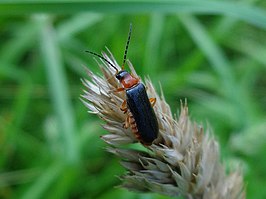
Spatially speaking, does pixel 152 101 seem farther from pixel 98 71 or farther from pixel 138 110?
pixel 98 71

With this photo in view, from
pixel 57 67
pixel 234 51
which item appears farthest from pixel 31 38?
pixel 234 51

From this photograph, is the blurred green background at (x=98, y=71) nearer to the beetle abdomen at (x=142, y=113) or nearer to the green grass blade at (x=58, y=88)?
the green grass blade at (x=58, y=88)

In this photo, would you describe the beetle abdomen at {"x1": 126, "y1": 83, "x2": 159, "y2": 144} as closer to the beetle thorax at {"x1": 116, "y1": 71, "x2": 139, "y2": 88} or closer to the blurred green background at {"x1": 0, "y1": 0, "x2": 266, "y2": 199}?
the beetle thorax at {"x1": 116, "y1": 71, "x2": 139, "y2": 88}

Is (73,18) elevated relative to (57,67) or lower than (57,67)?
elevated

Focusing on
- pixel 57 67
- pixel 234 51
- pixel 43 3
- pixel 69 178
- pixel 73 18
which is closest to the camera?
pixel 43 3

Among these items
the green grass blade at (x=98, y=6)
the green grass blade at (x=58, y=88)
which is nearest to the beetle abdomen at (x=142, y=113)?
the green grass blade at (x=98, y=6)

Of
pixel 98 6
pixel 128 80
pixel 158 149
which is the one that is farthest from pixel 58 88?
pixel 158 149

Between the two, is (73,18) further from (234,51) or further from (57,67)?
(234,51)
